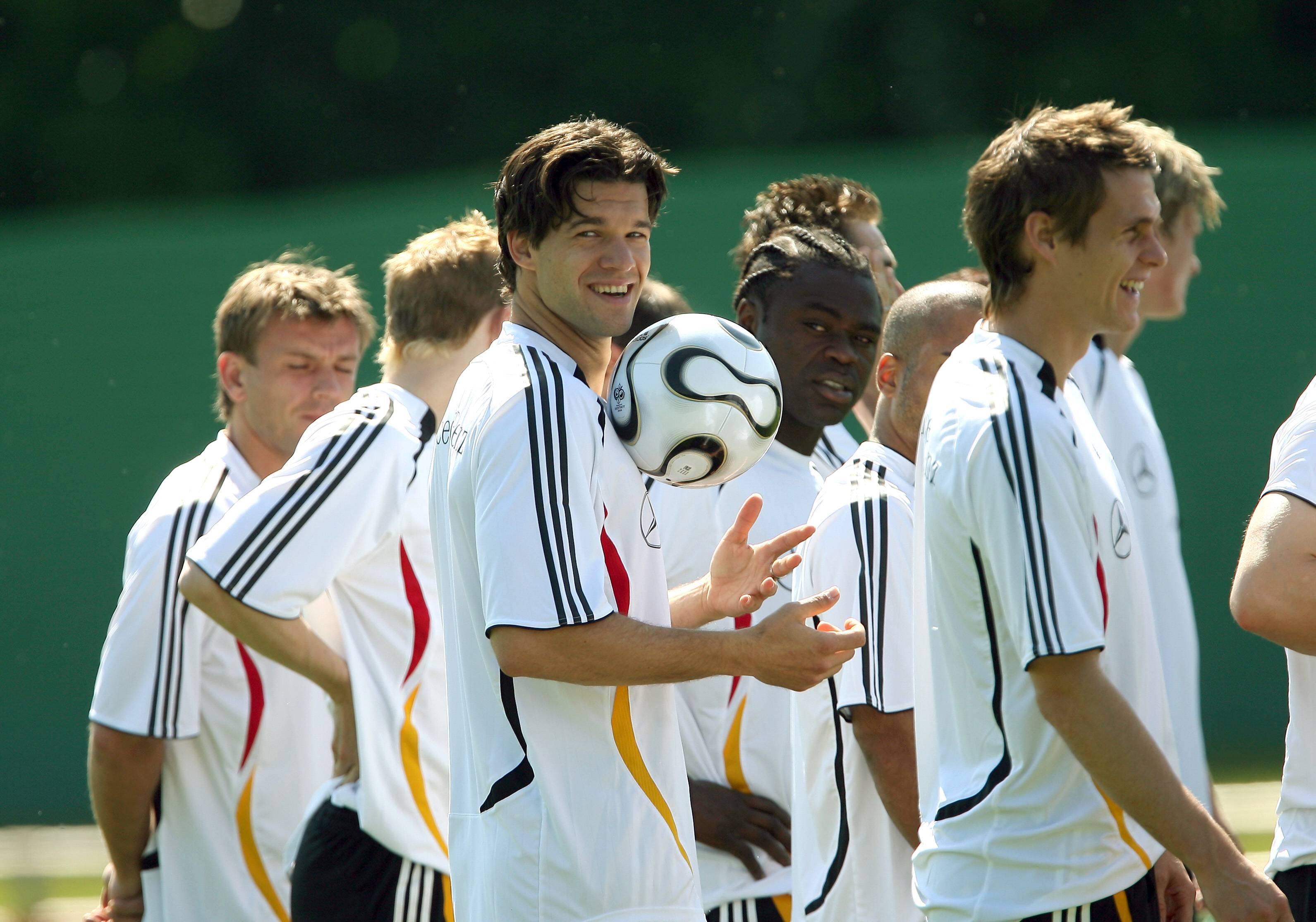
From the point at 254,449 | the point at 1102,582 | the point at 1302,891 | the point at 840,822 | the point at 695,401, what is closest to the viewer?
the point at 1102,582

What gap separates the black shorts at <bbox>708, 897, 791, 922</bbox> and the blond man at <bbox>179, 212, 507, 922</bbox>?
677mm

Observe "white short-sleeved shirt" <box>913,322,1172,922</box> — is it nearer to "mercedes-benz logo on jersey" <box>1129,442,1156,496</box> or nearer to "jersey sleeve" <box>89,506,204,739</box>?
"mercedes-benz logo on jersey" <box>1129,442,1156,496</box>

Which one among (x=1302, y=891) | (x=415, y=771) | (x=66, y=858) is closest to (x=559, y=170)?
(x=415, y=771)

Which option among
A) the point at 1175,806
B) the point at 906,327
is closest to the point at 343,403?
the point at 906,327

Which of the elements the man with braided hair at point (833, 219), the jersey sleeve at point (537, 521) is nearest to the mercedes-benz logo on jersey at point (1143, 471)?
the man with braided hair at point (833, 219)

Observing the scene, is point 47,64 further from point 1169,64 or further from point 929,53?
point 1169,64

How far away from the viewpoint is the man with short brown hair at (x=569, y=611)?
8.89 feet

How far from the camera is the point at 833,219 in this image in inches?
194

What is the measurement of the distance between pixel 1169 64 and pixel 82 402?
40.9 feet

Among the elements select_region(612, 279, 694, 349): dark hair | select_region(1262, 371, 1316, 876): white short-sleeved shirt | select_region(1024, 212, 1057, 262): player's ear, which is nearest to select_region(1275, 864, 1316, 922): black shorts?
select_region(1262, 371, 1316, 876): white short-sleeved shirt

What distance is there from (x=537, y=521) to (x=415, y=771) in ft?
4.41

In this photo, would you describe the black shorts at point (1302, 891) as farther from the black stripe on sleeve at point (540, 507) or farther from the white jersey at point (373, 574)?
the white jersey at point (373, 574)

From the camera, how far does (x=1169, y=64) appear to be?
17.4m

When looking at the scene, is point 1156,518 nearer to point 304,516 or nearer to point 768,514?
point 768,514
